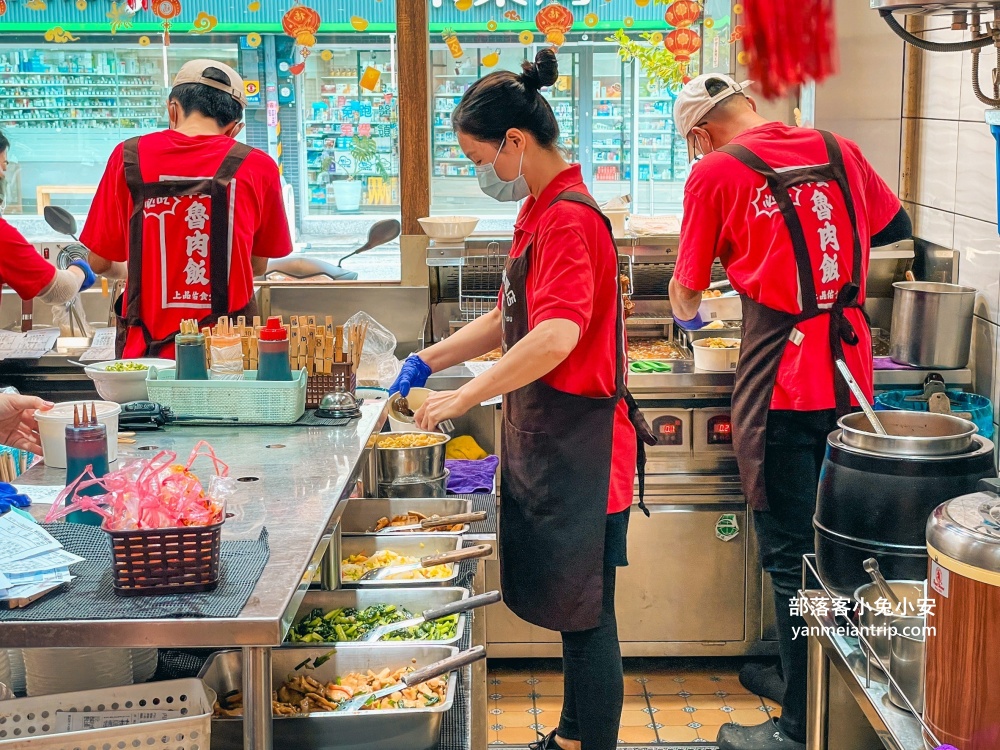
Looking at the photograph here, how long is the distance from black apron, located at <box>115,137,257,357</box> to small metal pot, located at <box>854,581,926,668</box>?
2.36m

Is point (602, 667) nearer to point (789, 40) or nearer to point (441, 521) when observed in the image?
point (441, 521)

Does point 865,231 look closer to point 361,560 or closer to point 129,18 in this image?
point 361,560

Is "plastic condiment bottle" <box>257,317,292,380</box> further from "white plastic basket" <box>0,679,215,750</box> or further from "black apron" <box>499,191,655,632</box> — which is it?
"white plastic basket" <box>0,679,215,750</box>

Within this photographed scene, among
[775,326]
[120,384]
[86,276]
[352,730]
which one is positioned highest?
[86,276]

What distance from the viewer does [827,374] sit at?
125 inches

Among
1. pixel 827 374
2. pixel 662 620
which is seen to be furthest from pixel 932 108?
→ pixel 662 620

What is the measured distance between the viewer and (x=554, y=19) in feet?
15.7

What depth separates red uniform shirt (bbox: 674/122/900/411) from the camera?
311cm

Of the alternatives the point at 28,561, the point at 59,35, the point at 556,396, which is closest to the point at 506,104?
the point at 556,396

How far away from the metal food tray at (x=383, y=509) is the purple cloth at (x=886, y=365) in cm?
169

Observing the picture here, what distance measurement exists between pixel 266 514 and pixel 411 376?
0.89 m

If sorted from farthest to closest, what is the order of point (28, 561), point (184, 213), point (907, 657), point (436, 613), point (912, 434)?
point (184, 213), point (436, 613), point (912, 434), point (28, 561), point (907, 657)

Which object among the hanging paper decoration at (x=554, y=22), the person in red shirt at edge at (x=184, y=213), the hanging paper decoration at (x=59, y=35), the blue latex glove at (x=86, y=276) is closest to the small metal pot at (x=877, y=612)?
the person in red shirt at edge at (x=184, y=213)

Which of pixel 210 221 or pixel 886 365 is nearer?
pixel 210 221
